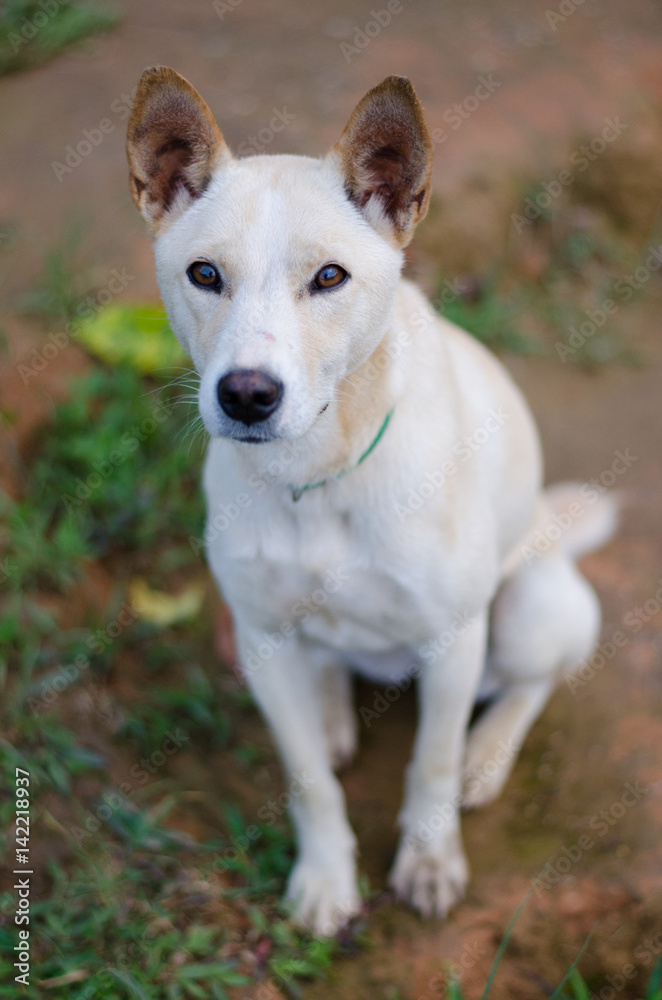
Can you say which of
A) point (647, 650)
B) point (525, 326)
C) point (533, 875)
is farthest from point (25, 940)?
point (525, 326)

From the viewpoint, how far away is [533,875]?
9.59 feet

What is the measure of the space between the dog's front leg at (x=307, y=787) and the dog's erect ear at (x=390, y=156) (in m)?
1.33

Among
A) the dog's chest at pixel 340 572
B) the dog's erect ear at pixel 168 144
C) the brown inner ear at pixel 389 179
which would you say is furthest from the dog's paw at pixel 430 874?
the dog's erect ear at pixel 168 144

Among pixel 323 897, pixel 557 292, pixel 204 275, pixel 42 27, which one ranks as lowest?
pixel 323 897

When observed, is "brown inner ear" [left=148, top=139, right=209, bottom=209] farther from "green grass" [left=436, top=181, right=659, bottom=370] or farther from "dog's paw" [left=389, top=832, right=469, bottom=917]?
"green grass" [left=436, top=181, right=659, bottom=370]

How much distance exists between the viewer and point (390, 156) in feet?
6.97

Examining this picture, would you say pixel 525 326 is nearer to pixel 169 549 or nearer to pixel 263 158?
pixel 169 549

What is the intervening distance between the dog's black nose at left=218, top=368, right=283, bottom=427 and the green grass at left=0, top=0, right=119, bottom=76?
471 centimetres

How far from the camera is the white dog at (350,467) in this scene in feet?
6.52

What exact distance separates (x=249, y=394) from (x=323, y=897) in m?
1.89

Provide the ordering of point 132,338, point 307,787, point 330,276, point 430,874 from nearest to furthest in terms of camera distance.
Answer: point 330,276, point 307,787, point 430,874, point 132,338

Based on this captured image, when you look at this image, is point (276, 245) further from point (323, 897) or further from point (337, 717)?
point (323, 897)

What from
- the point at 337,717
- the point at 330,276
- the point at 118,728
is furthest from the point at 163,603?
the point at 330,276

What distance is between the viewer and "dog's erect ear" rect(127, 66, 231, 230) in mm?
2080
